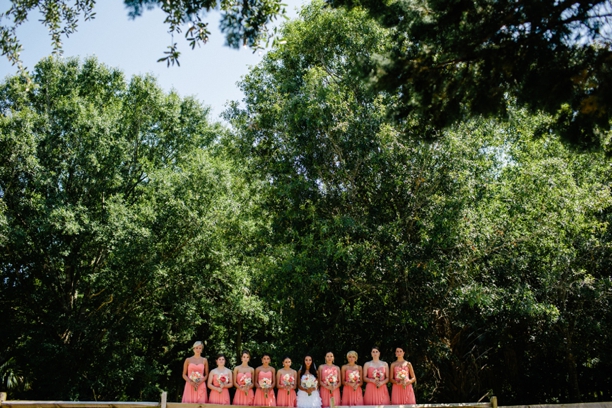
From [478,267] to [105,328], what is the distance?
450 inches

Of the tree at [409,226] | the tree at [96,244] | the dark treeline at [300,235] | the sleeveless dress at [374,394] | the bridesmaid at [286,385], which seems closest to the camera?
the bridesmaid at [286,385]

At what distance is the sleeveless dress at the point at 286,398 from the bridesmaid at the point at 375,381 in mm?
1301

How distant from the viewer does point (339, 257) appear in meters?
11.4

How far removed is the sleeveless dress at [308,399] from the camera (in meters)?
8.72

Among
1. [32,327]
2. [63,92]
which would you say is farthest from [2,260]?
[63,92]

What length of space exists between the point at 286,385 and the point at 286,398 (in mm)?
276

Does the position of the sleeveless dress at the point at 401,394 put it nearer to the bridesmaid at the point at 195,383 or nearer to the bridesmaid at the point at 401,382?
the bridesmaid at the point at 401,382

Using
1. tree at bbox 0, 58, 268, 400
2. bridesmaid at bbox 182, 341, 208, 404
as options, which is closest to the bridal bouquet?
bridesmaid at bbox 182, 341, 208, 404

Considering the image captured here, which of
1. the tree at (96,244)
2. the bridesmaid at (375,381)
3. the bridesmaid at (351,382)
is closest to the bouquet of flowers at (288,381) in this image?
the bridesmaid at (351,382)

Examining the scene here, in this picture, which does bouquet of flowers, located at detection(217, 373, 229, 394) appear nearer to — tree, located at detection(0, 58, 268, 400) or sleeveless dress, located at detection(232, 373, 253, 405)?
sleeveless dress, located at detection(232, 373, 253, 405)

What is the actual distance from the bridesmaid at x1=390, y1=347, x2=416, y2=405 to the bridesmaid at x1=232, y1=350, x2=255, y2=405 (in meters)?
2.47

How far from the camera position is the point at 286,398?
8945 millimetres

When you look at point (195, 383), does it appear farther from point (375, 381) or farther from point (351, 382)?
point (375, 381)

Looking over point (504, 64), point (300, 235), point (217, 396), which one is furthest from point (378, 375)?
point (504, 64)
